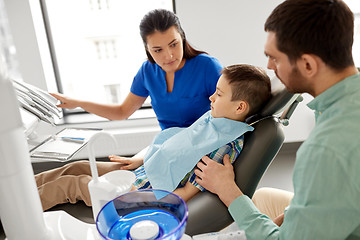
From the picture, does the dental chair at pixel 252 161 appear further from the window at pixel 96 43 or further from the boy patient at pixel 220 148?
the window at pixel 96 43

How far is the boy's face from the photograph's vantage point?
1365mm

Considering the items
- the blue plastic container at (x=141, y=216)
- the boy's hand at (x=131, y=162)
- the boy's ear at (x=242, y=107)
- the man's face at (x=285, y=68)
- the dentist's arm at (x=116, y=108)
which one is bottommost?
the boy's hand at (x=131, y=162)

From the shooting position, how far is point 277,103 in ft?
4.03

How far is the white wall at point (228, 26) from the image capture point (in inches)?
98.6

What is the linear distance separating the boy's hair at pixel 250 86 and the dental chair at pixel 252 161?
0.20 feet

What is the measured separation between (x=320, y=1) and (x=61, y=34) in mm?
2599

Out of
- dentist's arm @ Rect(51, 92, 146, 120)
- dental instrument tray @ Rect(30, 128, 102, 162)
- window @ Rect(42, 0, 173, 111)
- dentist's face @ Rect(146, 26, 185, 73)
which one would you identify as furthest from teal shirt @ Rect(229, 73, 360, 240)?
window @ Rect(42, 0, 173, 111)

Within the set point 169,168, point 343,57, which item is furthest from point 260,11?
point 343,57

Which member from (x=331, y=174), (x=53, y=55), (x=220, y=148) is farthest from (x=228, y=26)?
(x=331, y=174)

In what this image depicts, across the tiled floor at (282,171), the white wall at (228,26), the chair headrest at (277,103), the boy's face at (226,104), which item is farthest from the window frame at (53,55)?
the chair headrest at (277,103)

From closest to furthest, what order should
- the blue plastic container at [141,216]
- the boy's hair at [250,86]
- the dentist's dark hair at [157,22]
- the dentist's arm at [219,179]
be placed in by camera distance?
the blue plastic container at [141,216] < the dentist's arm at [219,179] < the boy's hair at [250,86] < the dentist's dark hair at [157,22]

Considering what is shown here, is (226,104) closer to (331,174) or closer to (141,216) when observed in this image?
(331,174)

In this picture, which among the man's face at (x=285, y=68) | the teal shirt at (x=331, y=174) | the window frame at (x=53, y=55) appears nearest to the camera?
the teal shirt at (x=331, y=174)

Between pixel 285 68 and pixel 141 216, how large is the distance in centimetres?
58
